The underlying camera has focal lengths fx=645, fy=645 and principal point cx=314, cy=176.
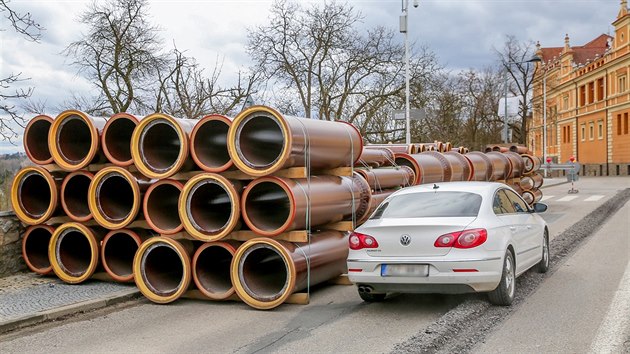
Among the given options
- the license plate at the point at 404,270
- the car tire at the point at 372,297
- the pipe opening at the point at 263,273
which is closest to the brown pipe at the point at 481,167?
the pipe opening at the point at 263,273

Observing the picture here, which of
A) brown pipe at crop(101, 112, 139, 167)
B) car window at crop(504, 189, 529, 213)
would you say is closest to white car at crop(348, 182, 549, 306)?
car window at crop(504, 189, 529, 213)

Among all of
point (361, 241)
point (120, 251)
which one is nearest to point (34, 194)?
point (120, 251)

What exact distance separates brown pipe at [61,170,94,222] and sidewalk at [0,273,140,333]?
105 centimetres

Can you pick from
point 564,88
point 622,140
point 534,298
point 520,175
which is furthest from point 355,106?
point 564,88

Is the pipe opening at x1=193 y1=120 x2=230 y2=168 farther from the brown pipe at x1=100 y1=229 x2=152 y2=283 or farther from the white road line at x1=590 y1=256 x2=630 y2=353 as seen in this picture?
the white road line at x1=590 y1=256 x2=630 y2=353

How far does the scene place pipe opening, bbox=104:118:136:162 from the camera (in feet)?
32.0

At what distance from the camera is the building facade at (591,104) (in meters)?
64.2

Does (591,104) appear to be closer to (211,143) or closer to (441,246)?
(211,143)

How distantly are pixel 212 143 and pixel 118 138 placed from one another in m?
1.74

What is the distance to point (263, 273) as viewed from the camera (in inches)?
361

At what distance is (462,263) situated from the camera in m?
7.00

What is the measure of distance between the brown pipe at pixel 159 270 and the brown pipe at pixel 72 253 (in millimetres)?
1009

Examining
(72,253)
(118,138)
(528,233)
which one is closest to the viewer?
(528,233)

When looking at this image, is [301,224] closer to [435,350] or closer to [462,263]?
[462,263]
